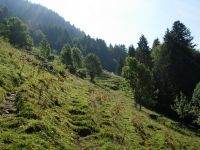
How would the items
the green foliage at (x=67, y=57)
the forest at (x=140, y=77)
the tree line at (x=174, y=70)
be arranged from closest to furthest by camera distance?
the forest at (x=140, y=77), the tree line at (x=174, y=70), the green foliage at (x=67, y=57)

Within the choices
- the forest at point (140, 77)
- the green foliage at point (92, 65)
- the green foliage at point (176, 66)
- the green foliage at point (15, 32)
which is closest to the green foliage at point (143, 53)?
the forest at point (140, 77)

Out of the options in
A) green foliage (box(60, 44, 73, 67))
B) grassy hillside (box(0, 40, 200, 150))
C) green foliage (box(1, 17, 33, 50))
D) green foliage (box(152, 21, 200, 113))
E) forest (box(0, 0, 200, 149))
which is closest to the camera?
grassy hillside (box(0, 40, 200, 150))

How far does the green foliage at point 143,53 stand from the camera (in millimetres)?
117812

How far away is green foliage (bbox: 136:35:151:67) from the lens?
118 meters

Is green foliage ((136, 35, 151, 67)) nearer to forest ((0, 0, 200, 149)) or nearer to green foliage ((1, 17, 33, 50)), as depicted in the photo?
forest ((0, 0, 200, 149))

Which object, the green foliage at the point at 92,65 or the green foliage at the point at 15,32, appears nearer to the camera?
the green foliage at the point at 15,32

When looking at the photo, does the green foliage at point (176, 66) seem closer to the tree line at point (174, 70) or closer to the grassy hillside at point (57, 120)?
the tree line at point (174, 70)

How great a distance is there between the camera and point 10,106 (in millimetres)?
30359

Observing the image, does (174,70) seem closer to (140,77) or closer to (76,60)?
(140,77)

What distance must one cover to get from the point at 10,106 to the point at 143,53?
93.6 meters

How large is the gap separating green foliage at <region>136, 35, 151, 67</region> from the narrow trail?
86294 mm

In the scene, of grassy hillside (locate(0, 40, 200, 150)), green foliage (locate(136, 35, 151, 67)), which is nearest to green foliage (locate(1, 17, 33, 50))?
green foliage (locate(136, 35, 151, 67))

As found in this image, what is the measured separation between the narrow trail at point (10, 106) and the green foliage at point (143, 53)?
86294mm

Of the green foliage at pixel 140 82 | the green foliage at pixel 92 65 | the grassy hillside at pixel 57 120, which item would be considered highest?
the green foliage at pixel 92 65
